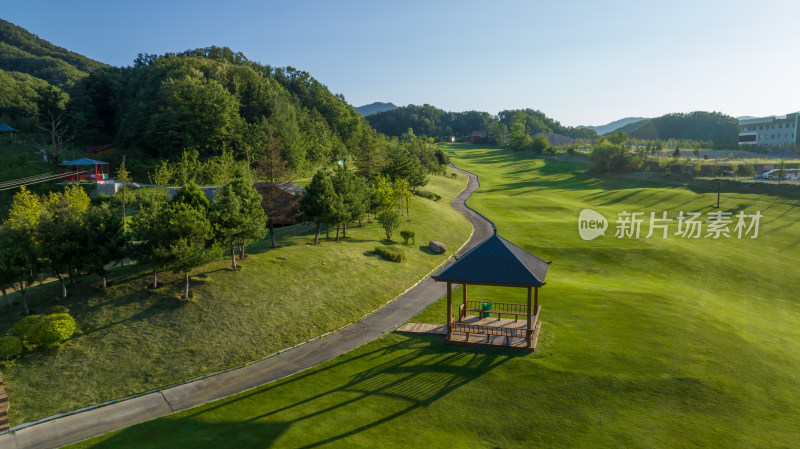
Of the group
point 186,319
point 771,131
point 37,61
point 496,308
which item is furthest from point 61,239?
point 771,131

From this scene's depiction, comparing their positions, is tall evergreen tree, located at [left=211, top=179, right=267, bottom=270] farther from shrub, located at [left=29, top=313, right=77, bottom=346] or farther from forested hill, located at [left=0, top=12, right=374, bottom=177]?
forested hill, located at [left=0, top=12, right=374, bottom=177]

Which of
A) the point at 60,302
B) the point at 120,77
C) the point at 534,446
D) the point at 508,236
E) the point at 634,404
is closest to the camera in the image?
the point at 534,446

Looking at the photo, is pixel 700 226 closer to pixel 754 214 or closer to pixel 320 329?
pixel 754 214

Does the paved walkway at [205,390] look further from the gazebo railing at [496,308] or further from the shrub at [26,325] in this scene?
the shrub at [26,325]

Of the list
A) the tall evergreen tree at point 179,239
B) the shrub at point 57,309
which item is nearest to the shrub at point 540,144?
the tall evergreen tree at point 179,239

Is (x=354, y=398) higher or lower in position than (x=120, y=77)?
lower

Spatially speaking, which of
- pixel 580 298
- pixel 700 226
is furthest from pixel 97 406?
pixel 700 226
